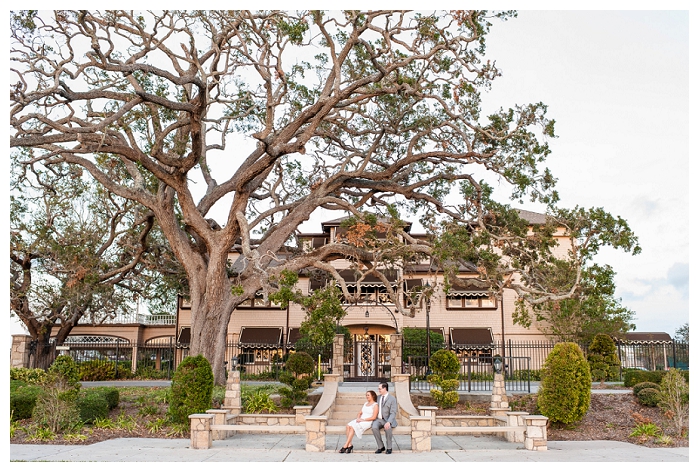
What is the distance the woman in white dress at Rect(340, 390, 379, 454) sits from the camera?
12883 millimetres

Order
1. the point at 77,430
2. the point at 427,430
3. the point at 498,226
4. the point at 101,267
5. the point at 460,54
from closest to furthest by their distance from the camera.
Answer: the point at 427,430 → the point at 77,430 → the point at 460,54 → the point at 498,226 → the point at 101,267

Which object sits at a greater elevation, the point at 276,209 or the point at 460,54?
the point at 460,54

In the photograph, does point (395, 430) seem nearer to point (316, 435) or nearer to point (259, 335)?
point (316, 435)

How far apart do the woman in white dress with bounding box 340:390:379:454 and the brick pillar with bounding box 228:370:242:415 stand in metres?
5.34

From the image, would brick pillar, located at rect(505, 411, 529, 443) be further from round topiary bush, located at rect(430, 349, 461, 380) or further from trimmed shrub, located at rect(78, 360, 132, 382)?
trimmed shrub, located at rect(78, 360, 132, 382)

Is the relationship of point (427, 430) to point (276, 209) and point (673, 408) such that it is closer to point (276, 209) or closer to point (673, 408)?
point (673, 408)

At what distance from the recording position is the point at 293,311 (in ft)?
122

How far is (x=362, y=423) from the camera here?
13.0 meters

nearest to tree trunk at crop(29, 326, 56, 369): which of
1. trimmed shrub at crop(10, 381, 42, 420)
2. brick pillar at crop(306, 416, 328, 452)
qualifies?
trimmed shrub at crop(10, 381, 42, 420)

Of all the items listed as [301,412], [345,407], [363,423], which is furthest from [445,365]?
[363,423]

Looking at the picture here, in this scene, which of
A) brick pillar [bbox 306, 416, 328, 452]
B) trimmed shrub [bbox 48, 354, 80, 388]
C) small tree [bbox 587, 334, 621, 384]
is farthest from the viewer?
small tree [bbox 587, 334, 621, 384]

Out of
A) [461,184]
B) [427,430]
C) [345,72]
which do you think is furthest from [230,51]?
[427,430]

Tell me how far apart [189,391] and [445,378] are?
8.27m

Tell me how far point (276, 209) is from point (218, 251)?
2.80 metres
